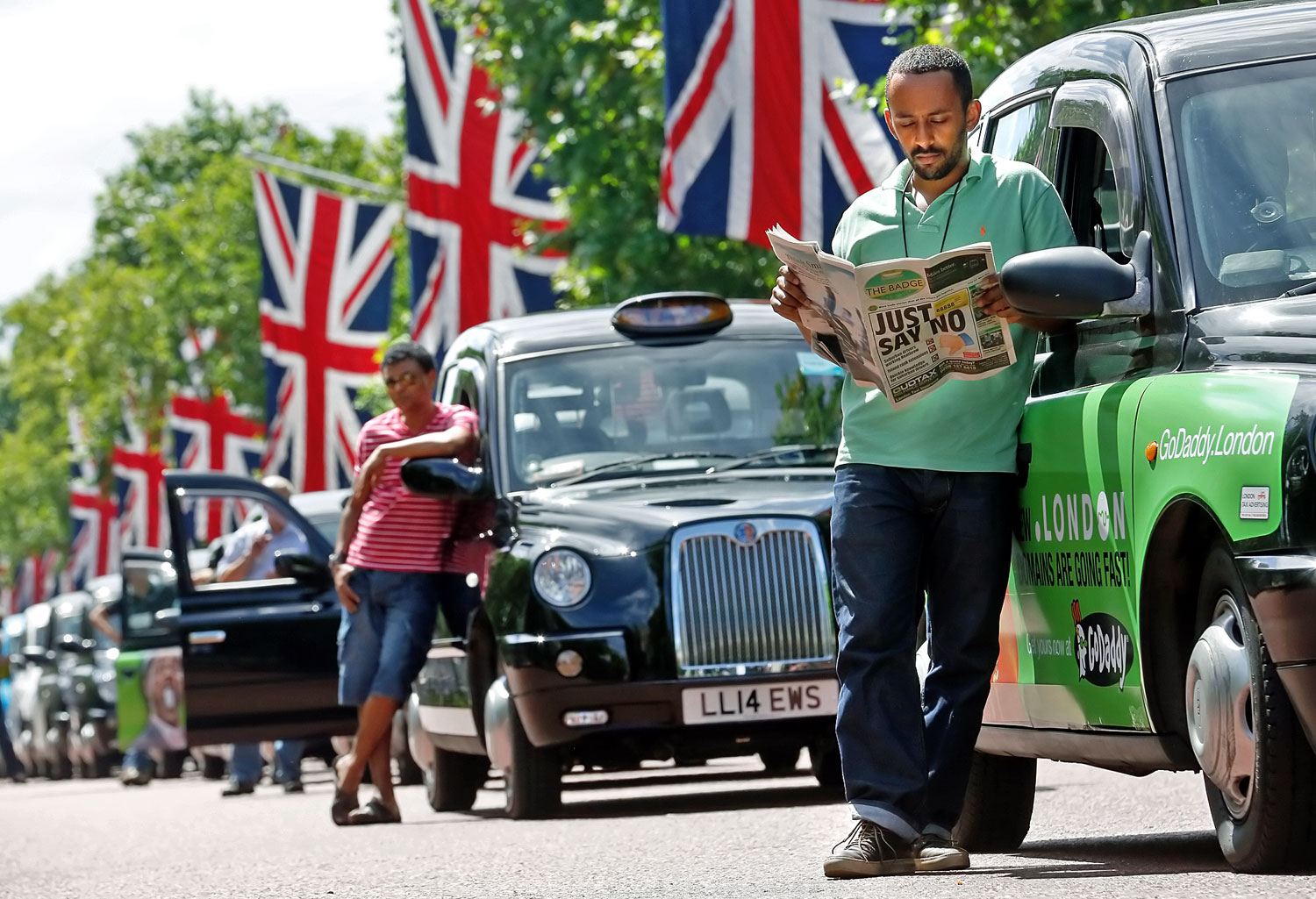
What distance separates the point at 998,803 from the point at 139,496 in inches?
2162

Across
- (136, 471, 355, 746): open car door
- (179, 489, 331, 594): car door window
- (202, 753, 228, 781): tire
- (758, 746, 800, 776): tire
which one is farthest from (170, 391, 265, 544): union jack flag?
(758, 746, 800, 776): tire

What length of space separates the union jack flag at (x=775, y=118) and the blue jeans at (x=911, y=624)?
11.6 meters

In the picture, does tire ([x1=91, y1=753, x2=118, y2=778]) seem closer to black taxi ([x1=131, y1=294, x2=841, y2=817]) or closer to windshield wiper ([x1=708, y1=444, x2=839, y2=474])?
black taxi ([x1=131, y1=294, x2=841, y2=817])

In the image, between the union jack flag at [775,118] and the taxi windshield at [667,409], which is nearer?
the taxi windshield at [667,409]

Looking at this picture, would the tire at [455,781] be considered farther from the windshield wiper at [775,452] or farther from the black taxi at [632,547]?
the windshield wiper at [775,452]

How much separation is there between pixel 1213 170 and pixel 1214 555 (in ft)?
3.29

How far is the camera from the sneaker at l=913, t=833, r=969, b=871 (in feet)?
21.8

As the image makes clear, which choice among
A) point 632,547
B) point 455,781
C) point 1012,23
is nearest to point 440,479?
point 632,547

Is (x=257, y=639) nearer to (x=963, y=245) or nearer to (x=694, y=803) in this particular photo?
(x=694, y=803)

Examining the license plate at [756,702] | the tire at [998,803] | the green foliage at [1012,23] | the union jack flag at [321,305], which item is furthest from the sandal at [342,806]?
the union jack flag at [321,305]

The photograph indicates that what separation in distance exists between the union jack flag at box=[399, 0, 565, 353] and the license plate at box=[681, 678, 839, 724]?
1662 centimetres

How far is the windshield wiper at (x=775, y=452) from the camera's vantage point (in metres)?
11.7

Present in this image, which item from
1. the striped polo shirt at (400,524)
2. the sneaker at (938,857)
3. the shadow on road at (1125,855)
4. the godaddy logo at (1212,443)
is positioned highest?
the godaddy logo at (1212,443)

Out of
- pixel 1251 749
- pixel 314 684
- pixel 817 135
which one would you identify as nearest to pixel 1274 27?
pixel 1251 749
